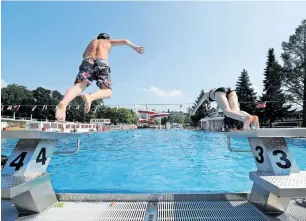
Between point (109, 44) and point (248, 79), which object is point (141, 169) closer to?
point (109, 44)

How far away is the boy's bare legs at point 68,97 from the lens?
2.38 metres

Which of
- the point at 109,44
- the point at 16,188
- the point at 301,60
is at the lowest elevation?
the point at 16,188

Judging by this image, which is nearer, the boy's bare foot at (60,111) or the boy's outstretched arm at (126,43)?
the boy's bare foot at (60,111)

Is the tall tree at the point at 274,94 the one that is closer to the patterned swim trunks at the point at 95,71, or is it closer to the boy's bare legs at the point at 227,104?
the boy's bare legs at the point at 227,104

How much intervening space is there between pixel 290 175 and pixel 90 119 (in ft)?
160

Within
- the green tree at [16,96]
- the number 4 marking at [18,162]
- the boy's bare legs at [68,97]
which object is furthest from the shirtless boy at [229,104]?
the green tree at [16,96]

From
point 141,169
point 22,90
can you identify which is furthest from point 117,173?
point 22,90

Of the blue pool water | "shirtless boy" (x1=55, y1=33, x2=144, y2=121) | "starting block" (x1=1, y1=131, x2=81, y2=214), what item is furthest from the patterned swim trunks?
the blue pool water

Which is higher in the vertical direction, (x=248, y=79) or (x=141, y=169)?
(x=248, y=79)

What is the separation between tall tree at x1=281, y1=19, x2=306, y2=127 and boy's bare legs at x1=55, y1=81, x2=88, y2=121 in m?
25.1

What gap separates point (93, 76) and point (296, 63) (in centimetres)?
2582

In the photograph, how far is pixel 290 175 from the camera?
217 cm

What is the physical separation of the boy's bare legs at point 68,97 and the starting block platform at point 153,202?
192 mm

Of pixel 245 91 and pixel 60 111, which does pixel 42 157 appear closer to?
pixel 60 111
